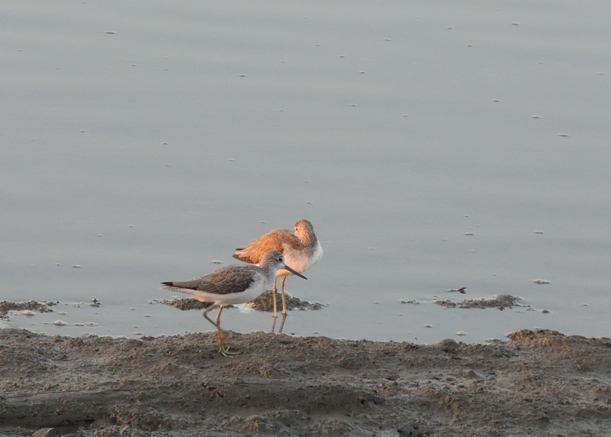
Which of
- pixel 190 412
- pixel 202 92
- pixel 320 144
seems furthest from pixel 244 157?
pixel 190 412

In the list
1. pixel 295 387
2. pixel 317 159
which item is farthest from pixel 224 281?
pixel 317 159

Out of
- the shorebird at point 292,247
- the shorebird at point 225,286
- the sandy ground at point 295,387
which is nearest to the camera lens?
the sandy ground at point 295,387

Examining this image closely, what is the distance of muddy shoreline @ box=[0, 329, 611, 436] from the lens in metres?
6.23

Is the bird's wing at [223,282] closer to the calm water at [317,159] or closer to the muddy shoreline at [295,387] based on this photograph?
the muddy shoreline at [295,387]

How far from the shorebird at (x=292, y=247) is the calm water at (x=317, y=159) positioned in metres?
0.33

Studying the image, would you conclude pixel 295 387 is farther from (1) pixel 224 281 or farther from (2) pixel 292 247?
(2) pixel 292 247

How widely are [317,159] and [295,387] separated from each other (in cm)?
498

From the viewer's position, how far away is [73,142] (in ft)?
37.2

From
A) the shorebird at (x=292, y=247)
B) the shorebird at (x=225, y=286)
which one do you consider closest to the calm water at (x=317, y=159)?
the shorebird at (x=292, y=247)

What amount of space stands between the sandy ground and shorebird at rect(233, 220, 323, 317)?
1493 mm

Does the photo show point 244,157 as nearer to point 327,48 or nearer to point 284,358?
point 327,48

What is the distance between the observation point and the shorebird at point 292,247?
9133 mm

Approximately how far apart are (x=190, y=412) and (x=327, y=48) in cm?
840

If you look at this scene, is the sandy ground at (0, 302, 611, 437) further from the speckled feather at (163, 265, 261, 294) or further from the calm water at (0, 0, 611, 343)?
the calm water at (0, 0, 611, 343)
